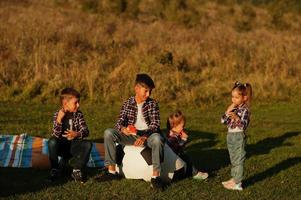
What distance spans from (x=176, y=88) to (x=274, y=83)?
3112 mm

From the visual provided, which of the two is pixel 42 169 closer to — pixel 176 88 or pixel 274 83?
pixel 176 88

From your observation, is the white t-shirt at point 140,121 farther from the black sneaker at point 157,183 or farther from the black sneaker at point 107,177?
the black sneaker at point 157,183

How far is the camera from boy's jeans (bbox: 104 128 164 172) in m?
7.77

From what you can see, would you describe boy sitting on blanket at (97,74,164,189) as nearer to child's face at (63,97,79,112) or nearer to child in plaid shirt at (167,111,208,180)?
child in plaid shirt at (167,111,208,180)

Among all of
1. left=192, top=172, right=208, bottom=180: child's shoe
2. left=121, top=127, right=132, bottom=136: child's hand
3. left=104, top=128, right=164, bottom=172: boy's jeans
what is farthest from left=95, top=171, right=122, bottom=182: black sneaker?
left=192, top=172, right=208, bottom=180: child's shoe

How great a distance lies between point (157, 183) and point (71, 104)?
1568 millimetres

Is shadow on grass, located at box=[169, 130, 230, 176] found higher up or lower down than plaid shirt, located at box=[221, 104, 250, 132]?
lower down

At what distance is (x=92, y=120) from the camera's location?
13.1m

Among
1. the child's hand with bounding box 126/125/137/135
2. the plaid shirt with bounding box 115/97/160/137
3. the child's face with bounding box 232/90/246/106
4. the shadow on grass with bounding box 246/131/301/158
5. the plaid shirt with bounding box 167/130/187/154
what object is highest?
the child's face with bounding box 232/90/246/106

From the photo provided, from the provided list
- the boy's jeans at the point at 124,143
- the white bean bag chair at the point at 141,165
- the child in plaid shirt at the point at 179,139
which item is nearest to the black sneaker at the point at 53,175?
the boy's jeans at the point at 124,143

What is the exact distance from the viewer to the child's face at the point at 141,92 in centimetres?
829

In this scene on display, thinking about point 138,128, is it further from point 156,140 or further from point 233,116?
point 233,116

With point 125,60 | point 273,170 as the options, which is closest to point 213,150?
point 273,170

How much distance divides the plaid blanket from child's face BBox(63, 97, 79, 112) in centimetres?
103
